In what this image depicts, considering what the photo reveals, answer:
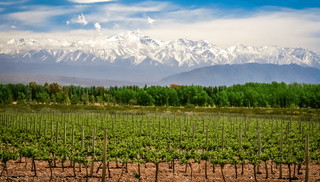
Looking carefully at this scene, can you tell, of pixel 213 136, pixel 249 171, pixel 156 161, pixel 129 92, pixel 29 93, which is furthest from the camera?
pixel 29 93

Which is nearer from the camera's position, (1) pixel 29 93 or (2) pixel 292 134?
(2) pixel 292 134

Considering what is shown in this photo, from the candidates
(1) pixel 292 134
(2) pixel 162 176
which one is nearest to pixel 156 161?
(2) pixel 162 176

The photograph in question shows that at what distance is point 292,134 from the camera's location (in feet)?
112

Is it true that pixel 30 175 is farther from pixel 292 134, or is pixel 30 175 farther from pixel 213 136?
pixel 292 134

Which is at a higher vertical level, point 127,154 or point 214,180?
point 127,154

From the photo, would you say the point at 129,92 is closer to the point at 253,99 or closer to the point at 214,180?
the point at 253,99

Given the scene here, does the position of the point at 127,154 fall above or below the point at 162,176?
above

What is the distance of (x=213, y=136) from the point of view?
106 ft

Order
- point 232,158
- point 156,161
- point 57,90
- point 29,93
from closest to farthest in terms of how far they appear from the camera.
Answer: point 156,161 → point 232,158 → point 29,93 → point 57,90

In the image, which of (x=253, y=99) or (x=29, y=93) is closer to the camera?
(x=253, y=99)

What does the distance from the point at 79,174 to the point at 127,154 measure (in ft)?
10.5

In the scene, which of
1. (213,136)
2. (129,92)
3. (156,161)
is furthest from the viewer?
(129,92)

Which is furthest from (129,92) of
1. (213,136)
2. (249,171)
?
(249,171)

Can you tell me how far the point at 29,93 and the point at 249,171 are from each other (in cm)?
14550
